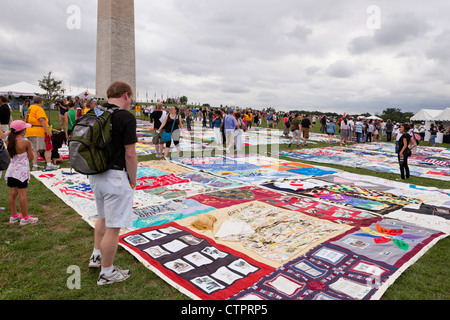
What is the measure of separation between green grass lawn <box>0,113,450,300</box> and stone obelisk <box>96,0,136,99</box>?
33.5 metres

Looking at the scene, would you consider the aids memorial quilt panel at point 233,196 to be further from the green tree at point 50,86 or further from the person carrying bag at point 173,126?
the green tree at point 50,86

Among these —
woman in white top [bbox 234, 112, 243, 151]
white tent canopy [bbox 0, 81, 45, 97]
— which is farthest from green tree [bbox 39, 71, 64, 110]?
woman in white top [bbox 234, 112, 243, 151]

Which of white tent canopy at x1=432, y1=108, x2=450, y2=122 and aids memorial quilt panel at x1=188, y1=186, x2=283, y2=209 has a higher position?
white tent canopy at x1=432, y1=108, x2=450, y2=122

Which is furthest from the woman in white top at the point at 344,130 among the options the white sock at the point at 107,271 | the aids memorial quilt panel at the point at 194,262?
the white sock at the point at 107,271

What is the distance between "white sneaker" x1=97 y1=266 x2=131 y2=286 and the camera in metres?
3.01

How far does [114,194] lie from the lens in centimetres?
272

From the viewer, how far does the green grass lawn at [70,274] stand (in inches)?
115

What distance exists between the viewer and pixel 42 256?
11.9 ft

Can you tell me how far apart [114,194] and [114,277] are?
103 cm

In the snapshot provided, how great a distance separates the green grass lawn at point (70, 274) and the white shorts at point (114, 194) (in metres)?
0.81

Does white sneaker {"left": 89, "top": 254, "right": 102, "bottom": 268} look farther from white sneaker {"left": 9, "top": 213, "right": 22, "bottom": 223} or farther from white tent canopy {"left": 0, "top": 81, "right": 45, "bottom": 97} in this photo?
white tent canopy {"left": 0, "top": 81, "right": 45, "bottom": 97}

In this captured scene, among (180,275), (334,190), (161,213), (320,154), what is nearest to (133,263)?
(180,275)
